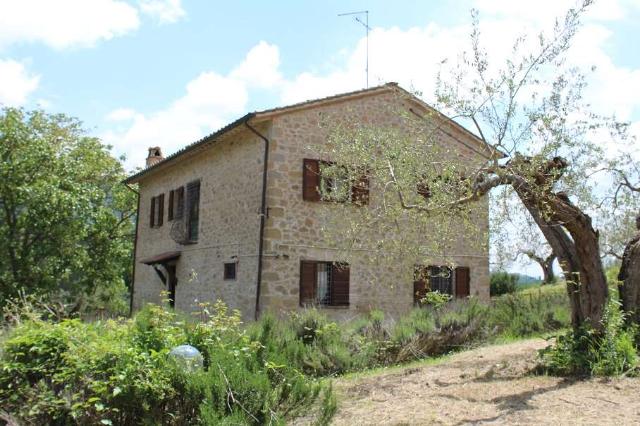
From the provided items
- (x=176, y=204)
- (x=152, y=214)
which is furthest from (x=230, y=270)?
(x=152, y=214)

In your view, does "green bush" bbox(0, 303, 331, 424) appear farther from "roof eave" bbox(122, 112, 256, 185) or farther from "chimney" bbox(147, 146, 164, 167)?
"chimney" bbox(147, 146, 164, 167)

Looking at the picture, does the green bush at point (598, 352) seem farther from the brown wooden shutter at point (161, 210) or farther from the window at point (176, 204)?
→ the brown wooden shutter at point (161, 210)

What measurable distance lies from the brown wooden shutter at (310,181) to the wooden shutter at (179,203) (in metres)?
5.30

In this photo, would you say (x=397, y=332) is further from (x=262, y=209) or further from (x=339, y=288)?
(x=262, y=209)

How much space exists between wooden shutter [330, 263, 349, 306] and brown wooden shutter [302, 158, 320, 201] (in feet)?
5.30

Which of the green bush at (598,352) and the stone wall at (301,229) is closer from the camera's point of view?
the green bush at (598,352)

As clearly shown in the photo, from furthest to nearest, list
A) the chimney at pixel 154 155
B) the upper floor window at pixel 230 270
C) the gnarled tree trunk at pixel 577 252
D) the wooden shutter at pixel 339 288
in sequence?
the chimney at pixel 154 155, the upper floor window at pixel 230 270, the wooden shutter at pixel 339 288, the gnarled tree trunk at pixel 577 252

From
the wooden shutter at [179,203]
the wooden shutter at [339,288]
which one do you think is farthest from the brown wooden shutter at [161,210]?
the wooden shutter at [339,288]

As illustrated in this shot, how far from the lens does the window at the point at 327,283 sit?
44.1 feet

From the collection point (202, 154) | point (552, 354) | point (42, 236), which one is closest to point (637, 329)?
point (552, 354)

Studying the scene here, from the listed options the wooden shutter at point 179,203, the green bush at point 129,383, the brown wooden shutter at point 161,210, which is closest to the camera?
the green bush at point 129,383

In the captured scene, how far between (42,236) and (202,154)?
7.83 m

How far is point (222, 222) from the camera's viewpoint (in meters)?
15.3

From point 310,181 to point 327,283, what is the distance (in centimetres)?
230
